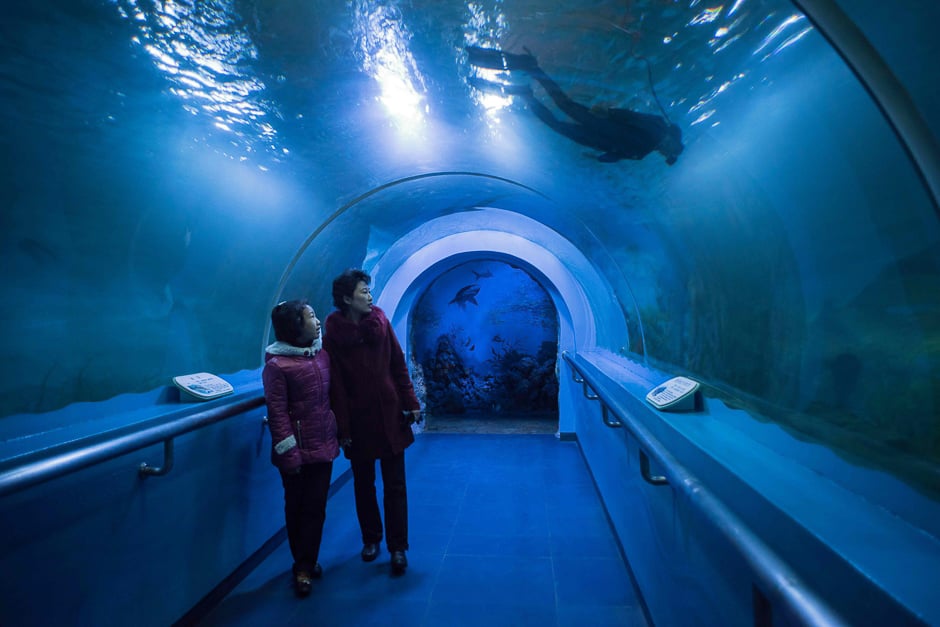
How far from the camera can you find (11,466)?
195 centimetres

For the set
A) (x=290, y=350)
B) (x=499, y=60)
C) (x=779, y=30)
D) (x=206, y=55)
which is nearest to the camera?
(x=779, y=30)

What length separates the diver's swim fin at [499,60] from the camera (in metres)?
2.72

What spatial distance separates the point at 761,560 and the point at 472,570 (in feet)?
9.69

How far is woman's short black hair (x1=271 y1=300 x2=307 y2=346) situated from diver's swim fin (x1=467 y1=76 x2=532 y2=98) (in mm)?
1842

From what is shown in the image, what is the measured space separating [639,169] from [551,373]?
22.2 ft

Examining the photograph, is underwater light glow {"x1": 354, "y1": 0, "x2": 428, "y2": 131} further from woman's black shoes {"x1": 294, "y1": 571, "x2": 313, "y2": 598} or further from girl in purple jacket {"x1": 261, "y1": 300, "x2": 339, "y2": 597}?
woman's black shoes {"x1": 294, "y1": 571, "x2": 313, "y2": 598}

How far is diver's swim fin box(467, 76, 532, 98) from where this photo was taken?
3037 mm

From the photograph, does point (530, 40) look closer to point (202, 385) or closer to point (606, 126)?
point (606, 126)

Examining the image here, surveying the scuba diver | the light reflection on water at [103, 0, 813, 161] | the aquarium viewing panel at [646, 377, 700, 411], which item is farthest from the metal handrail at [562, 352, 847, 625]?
the scuba diver

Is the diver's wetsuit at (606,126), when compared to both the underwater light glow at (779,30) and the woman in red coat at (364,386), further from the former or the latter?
the woman in red coat at (364,386)

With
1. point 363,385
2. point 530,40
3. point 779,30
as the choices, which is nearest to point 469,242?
point 363,385

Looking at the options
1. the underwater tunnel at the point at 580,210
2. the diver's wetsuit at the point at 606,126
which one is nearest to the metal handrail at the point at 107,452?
the underwater tunnel at the point at 580,210

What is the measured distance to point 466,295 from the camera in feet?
31.7

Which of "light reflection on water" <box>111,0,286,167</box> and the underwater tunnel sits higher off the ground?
"light reflection on water" <box>111,0,286,167</box>
